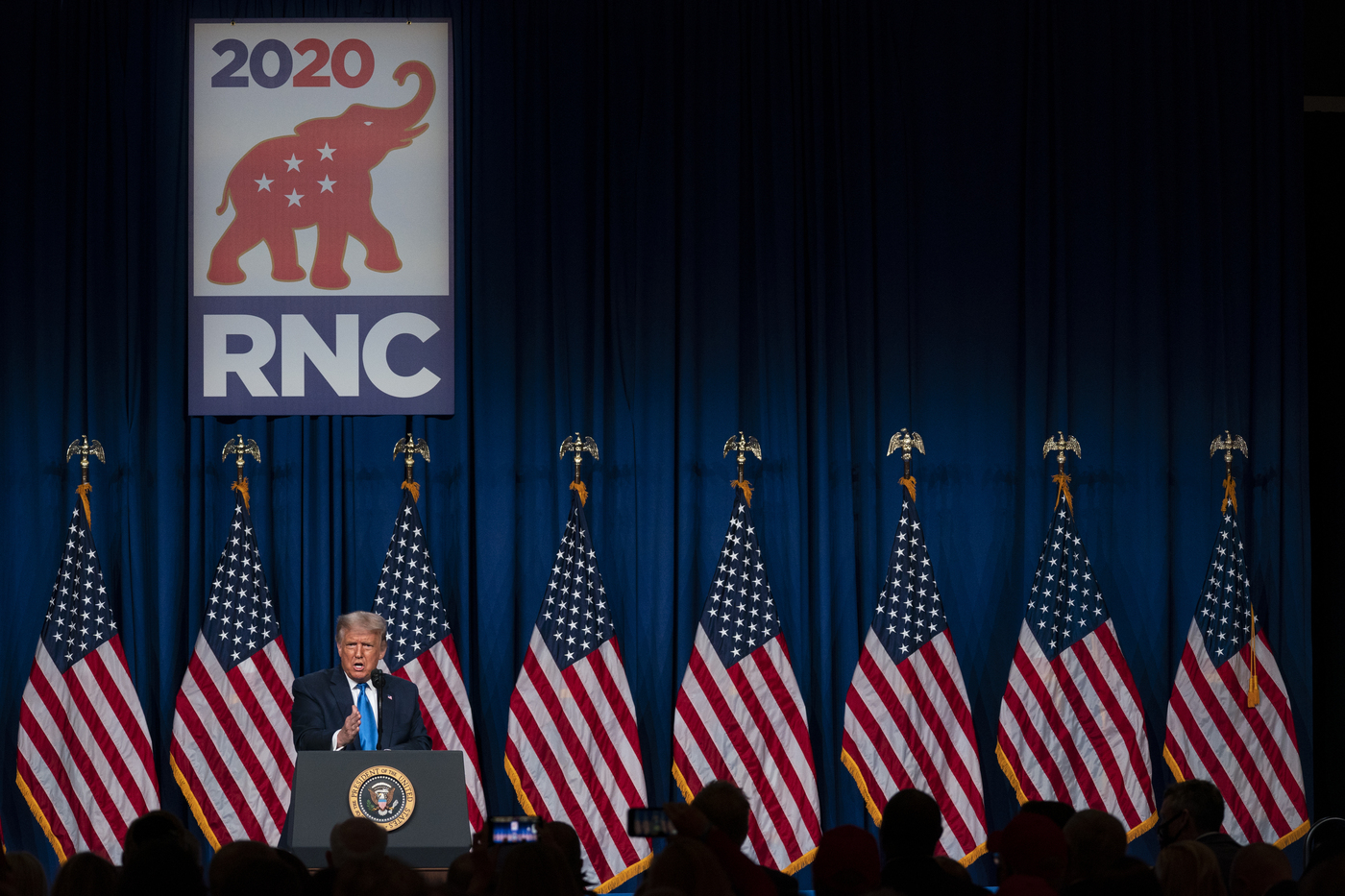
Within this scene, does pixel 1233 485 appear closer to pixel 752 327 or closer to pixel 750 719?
pixel 752 327

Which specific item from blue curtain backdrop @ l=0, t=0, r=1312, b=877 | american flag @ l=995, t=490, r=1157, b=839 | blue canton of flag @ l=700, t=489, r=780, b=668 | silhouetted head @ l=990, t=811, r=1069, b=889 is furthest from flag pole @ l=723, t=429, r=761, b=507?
silhouetted head @ l=990, t=811, r=1069, b=889

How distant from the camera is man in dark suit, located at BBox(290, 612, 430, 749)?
6160mm

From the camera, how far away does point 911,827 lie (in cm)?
364

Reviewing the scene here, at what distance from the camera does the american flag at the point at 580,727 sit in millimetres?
7871

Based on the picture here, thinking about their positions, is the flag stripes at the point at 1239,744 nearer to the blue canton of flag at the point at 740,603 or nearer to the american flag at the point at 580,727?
the blue canton of flag at the point at 740,603

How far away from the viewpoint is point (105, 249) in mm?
8438

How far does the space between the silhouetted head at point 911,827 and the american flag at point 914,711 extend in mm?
4333

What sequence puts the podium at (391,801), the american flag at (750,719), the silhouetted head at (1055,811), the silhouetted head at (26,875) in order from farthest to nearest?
the american flag at (750,719), the podium at (391,801), the silhouetted head at (1055,811), the silhouetted head at (26,875)

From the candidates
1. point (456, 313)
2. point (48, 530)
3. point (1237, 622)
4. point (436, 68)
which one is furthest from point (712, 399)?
point (48, 530)

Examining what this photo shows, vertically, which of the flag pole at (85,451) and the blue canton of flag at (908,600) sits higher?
the flag pole at (85,451)

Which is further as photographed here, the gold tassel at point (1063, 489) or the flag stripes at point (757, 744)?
the gold tassel at point (1063, 489)

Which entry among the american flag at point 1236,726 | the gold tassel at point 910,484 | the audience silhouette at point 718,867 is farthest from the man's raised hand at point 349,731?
the american flag at point 1236,726

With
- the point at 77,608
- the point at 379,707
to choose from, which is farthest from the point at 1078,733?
the point at 77,608

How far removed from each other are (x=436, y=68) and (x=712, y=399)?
8.24 ft
